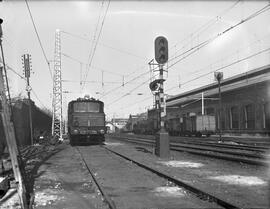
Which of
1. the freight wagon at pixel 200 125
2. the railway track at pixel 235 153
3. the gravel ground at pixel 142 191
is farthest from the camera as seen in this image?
the freight wagon at pixel 200 125

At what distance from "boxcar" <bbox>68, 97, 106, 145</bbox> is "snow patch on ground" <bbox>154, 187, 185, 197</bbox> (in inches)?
774

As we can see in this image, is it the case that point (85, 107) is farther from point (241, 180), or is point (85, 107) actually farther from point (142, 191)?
point (142, 191)

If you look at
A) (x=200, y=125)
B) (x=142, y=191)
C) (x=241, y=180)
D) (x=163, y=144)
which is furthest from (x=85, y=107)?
(x=200, y=125)

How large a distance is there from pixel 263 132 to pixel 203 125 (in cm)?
745

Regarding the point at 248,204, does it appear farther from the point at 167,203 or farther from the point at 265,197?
the point at 167,203

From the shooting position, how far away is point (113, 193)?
886 centimetres

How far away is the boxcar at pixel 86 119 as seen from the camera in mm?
28500

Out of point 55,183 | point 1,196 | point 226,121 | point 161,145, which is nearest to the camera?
point 1,196

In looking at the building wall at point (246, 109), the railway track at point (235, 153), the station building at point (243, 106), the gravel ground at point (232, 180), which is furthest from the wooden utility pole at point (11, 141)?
the building wall at point (246, 109)

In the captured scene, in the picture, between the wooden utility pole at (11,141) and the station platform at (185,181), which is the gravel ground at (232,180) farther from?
the wooden utility pole at (11,141)

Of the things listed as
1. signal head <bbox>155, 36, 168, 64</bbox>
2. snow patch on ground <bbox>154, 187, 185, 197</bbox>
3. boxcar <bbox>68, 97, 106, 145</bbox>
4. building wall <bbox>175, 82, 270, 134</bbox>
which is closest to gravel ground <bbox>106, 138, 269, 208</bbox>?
snow patch on ground <bbox>154, 187, 185, 197</bbox>

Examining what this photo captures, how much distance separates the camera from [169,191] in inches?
350

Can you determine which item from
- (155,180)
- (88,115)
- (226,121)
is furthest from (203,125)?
(155,180)

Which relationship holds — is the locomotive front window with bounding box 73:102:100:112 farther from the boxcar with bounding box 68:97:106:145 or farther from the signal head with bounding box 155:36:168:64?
the signal head with bounding box 155:36:168:64
